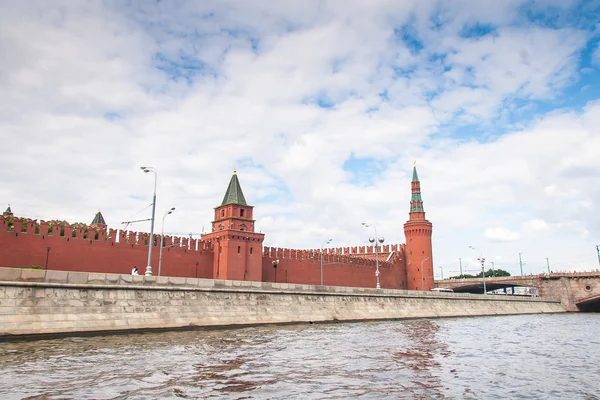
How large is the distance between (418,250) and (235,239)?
2857cm

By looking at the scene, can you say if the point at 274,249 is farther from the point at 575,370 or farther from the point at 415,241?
the point at 575,370

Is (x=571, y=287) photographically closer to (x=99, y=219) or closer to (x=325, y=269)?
(x=325, y=269)

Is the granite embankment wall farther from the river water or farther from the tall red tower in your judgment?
the tall red tower

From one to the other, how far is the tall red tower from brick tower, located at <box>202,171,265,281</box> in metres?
25.6

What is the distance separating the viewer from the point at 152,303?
17297mm

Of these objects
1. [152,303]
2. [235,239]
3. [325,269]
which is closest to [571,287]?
[325,269]

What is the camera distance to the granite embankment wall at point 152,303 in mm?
13969

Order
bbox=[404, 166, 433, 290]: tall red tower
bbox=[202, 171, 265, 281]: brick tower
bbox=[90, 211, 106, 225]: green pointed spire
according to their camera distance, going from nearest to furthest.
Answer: bbox=[202, 171, 265, 281]: brick tower < bbox=[90, 211, 106, 225]: green pointed spire < bbox=[404, 166, 433, 290]: tall red tower

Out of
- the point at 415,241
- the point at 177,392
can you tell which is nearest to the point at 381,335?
the point at 177,392

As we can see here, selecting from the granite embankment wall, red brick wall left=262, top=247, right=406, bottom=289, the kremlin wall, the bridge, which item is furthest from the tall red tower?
the granite embankment wall

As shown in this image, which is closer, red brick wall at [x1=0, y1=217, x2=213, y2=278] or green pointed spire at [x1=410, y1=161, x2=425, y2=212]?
red brick wall at [x1=0, y1=217, x2=213, y2=278]

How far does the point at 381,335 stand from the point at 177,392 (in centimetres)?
1200

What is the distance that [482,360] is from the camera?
12.4 m

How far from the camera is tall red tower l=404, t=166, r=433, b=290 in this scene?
56.0 meters
